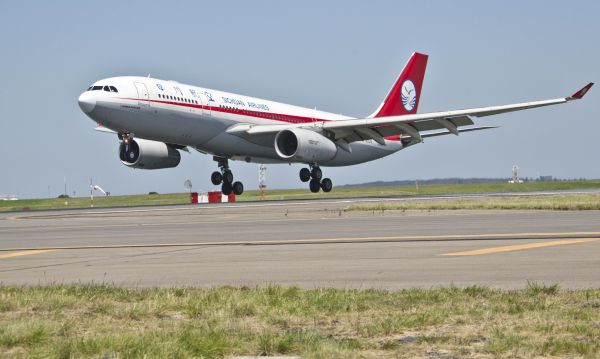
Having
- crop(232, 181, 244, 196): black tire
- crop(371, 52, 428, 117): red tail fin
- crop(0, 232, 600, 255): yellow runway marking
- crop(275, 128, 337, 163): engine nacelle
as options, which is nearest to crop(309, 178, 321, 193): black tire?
crop(275, 128, 337, 163): engine nacelle

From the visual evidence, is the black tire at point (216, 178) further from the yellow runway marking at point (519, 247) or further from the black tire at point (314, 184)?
the yellow runway marking at point (519, 247)

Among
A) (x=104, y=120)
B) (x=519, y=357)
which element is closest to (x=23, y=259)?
(x=519, y=357)

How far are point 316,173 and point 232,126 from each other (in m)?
7.30

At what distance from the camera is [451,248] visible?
580 inches

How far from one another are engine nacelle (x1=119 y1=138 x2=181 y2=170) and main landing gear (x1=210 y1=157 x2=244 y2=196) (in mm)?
3905

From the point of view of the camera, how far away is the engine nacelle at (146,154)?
48094 millimetres

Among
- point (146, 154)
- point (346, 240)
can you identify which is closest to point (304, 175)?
point (146, 154)

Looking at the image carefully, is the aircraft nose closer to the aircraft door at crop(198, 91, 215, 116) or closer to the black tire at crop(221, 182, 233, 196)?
the aircraft door at crop(198, 91, 215, 116)

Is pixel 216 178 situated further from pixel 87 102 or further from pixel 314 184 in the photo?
pixel 87 102

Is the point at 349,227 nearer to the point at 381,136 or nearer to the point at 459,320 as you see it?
the point at 459,320

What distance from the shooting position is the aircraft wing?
4697cm

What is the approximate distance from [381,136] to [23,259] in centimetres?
3787

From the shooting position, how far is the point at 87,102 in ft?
134

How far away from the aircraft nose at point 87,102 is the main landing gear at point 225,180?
12.6 meters
